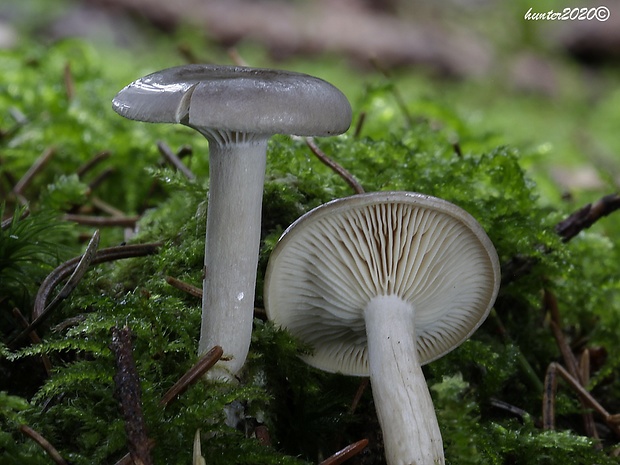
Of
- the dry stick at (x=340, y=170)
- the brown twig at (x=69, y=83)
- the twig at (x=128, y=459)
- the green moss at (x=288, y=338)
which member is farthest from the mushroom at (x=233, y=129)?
the brown twig at (x=69, y=83)

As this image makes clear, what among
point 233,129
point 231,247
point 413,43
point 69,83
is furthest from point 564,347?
point 413,43

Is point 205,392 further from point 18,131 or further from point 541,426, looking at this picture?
point 18,131

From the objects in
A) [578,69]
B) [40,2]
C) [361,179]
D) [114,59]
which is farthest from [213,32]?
[361,179]

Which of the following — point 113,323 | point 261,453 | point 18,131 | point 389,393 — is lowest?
point 261,453

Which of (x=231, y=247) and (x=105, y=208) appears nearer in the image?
(x=231, y=247)

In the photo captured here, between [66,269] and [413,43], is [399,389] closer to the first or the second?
[66,269]

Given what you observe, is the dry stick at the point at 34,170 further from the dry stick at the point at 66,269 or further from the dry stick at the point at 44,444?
the dry stick at the point at 44,444

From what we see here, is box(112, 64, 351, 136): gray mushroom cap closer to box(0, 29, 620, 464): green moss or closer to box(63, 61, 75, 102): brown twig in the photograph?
box(0, 29, 620, 464): green moss
